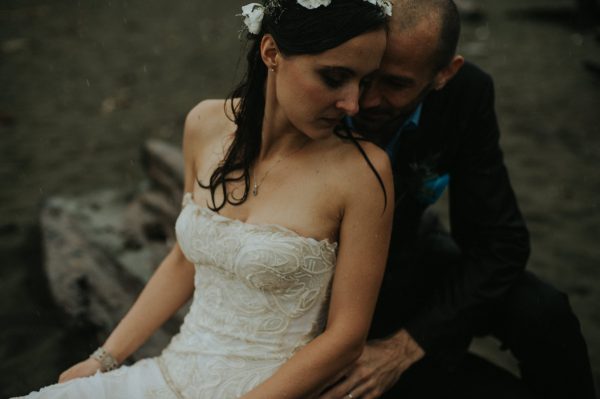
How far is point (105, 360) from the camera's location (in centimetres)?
238

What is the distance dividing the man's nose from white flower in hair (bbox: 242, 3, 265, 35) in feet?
1.72

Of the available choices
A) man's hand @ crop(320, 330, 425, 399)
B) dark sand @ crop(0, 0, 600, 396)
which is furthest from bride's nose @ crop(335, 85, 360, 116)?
dark sand @ crop(0, 0, 600, 396)

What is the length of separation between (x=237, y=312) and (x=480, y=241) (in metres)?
1.27

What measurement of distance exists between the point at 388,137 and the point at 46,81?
24.4ft

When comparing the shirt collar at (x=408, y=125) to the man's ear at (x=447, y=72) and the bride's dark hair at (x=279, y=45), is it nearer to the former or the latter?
the man's ear at (x=447, y=72)

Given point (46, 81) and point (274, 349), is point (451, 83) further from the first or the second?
point (46, 81)

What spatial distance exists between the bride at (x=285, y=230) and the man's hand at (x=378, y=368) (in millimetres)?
123

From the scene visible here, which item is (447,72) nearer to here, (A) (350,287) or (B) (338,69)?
(B) (338,69)

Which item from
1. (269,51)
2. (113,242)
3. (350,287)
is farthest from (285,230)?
(113,242)

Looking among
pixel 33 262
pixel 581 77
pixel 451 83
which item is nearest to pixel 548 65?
pixel 581 77

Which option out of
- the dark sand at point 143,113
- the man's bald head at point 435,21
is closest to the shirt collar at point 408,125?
the man's bald head at point 435,21

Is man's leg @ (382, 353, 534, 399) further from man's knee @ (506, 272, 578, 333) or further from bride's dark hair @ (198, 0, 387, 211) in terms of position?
bride's dark hair @ (198, 0, 387, 211)

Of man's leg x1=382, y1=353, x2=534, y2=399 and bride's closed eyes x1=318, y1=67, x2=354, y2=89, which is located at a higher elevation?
bride's closed eyes x1=318, y1=67, x2=354, y2=89

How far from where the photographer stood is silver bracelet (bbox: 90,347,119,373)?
2.37 m
